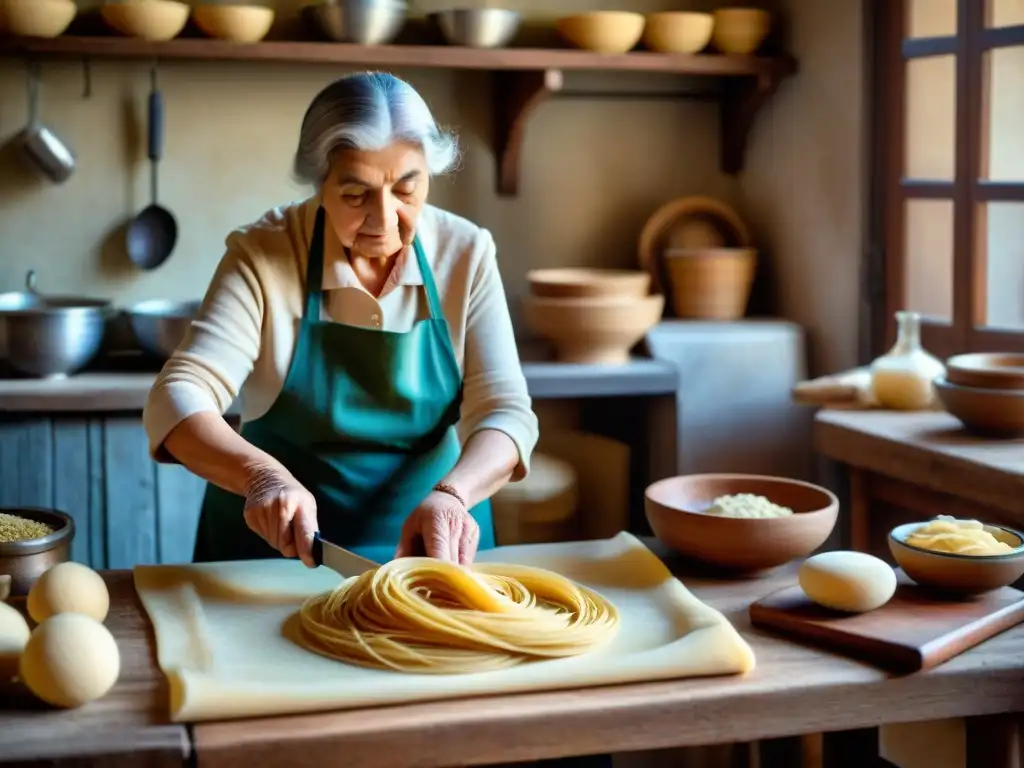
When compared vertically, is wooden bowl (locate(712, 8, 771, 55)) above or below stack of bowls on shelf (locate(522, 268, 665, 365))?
above

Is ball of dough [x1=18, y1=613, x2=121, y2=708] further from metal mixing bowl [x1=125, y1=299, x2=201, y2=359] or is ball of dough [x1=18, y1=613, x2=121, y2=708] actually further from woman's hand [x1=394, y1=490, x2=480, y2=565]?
metal mixing bowl [x1=125, y1=299, x2=201, y2=359]

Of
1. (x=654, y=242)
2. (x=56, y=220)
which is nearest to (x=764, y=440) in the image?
(x=654, y=242)

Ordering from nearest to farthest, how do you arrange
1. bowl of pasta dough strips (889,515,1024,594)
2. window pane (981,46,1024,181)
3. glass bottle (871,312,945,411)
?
bowl of pasta dough strips (889,515,1024,594) < glass bottle (871,312,945,411) < window pane (981,46,1024,181)

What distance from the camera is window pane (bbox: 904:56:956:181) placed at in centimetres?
313

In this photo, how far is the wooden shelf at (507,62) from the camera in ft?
10.8

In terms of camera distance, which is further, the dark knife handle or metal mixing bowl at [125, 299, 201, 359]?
metal mixing bowl at [125, 299, 201, 359]

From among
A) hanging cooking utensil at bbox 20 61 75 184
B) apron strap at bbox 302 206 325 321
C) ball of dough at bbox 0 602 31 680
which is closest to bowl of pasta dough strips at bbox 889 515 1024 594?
apron strap at bbox 302 206 325 321

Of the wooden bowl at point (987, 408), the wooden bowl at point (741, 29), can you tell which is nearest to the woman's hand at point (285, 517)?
the wooden bowl at point (987, 408)

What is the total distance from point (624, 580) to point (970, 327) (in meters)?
1.65

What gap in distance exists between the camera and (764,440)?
3471 millimetres

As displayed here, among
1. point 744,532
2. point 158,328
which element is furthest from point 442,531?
point 158,328

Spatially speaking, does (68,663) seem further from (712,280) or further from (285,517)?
(712,280)

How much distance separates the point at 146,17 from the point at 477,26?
0.85 metres

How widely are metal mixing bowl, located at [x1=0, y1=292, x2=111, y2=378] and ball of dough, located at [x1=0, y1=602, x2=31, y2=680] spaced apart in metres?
1.83
